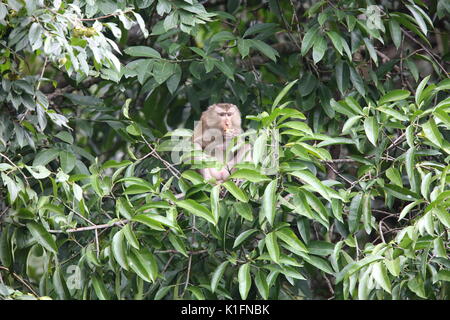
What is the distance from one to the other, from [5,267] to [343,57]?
246 cm

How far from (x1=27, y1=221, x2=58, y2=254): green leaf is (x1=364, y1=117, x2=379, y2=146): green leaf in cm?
161

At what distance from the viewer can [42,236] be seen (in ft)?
12.1

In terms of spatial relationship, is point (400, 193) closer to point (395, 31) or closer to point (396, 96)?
point (396, 96)

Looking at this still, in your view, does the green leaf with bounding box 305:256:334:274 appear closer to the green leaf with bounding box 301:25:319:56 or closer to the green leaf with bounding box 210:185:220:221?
the green leaf with bounding box 210:185:220:221

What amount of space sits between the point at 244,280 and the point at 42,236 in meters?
0.98

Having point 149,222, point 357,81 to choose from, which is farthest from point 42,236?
point 357,81

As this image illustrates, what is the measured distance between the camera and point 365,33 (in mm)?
4875

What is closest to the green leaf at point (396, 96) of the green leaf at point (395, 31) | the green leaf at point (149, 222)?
the green leaf at point (395, 31)

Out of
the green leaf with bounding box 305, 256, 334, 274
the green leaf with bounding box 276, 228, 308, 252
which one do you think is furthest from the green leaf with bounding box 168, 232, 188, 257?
the green leaf with bounding box 305, 256, 334, 274

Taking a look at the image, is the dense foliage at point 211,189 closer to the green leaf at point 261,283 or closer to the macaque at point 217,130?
the green leaf at point 261,283

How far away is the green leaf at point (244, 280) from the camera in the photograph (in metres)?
3.71

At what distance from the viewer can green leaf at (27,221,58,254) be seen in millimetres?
3680

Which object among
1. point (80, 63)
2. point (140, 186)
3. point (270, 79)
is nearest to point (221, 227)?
point (140, 186)

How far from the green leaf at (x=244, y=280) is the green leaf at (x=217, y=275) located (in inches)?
5.3
